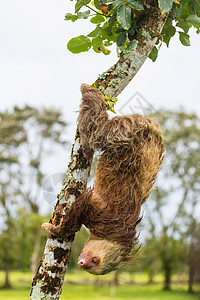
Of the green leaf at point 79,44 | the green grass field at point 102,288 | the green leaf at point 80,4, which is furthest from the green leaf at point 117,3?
the green grass field at point 102,288

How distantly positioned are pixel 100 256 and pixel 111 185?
54cm

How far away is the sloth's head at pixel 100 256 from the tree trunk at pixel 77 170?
0.45 feet

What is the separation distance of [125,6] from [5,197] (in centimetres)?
2665

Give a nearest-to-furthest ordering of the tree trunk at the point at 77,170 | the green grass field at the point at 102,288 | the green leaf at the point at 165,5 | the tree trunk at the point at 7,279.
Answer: the tree trunk at the point at 77,170 < the green leaf at the point at 165,5 < the tree trunk at the point at 7,279 < the green grass field at the point at 102,288

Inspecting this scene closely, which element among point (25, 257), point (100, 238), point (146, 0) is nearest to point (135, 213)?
point (100, 238)

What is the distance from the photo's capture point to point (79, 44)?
339 cm

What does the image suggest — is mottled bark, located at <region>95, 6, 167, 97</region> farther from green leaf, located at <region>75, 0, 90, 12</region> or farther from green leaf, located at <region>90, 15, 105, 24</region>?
green leaf, located at <region>75, 0, 90, 12</region>

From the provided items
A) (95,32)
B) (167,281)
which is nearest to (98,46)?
(95,32)

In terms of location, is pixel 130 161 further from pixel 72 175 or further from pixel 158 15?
pixel 158 15

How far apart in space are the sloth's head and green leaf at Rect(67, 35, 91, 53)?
1.82 m

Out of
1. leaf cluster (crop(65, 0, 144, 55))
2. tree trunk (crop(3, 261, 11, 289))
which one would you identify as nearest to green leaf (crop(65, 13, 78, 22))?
leaf cluster (crop(65, 0, 144, 55))

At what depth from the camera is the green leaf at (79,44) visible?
3.36 metres

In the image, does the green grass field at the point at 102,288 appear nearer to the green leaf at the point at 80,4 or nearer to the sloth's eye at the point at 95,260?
the sloth's eye at the point at 95,260

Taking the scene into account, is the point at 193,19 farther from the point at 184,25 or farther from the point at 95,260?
the point at 95,260
